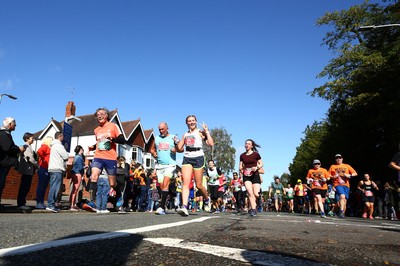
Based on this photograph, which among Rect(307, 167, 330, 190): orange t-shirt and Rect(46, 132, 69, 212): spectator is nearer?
Rect(46, 132, 69, 212): spectator

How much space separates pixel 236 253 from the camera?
7.29 ft

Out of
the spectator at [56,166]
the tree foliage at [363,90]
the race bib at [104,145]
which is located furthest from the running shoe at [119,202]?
the tree foliage at [363,90]

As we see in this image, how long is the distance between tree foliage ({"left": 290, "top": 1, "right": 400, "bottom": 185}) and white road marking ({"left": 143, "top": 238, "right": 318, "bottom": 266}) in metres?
18.8

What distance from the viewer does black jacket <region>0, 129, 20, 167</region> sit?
283 inches

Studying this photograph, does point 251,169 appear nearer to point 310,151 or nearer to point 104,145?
point 104,145

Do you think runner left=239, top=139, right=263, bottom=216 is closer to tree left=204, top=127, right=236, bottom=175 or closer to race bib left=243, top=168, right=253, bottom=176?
race bib left=243, top=168, right=253, bottom=176

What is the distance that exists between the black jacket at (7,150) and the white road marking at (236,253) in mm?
5822

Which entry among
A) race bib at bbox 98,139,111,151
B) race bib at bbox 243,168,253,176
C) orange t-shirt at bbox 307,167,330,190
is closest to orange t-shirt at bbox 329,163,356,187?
orange t-shirt at bbox 307,167,330,190

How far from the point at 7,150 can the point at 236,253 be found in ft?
21.4

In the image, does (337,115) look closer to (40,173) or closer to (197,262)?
(40,173)

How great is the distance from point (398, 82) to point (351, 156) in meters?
7.74

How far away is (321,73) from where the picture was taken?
25578mm

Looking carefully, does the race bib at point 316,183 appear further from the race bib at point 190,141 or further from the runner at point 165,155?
the race bib at point 190,141

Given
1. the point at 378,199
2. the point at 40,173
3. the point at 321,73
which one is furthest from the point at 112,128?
the point at 321,73
